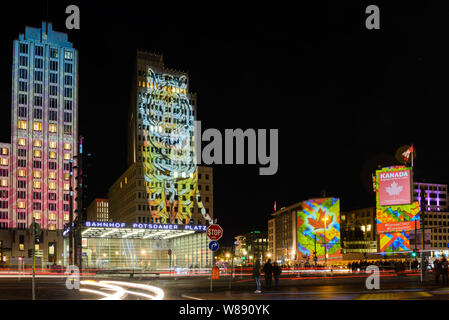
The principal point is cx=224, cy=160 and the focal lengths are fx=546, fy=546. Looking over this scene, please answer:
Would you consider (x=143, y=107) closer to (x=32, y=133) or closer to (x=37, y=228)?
(x=32, y=133)

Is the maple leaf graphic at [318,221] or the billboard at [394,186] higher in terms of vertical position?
the billboard at [394,186]

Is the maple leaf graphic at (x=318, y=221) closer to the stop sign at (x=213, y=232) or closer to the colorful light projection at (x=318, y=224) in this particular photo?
the colorful light projection at (x=318, y=224)

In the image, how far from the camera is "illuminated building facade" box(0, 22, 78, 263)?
127m

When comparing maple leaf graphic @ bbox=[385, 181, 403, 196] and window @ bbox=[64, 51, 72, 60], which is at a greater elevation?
window @ bbox=[64, 51, 72, 60]

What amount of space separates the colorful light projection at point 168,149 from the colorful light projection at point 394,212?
46336 mm

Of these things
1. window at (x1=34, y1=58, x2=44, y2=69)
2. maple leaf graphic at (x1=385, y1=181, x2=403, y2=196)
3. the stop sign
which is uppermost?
window at (x1=34, y1=58, x2=44, y2=69)

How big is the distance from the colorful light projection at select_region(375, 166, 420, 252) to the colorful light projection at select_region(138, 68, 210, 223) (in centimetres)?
4634

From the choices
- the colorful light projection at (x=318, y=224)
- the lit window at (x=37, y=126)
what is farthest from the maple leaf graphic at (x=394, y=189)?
the lit window at (x=37, y=126)

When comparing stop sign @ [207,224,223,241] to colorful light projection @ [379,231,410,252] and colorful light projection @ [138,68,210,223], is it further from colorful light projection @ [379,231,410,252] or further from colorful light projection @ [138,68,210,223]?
colorful light projection @ [379,231,410,252]

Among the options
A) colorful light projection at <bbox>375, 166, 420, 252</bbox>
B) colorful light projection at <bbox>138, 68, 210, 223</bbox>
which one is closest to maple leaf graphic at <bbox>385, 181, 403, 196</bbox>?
colorful light projection at <bbox>375, 166, 420, 252</bbox>

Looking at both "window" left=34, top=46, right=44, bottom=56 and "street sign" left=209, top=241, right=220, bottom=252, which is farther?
"window" left=34, top=46, right=44, bottom=56

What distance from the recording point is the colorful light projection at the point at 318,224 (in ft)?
569
